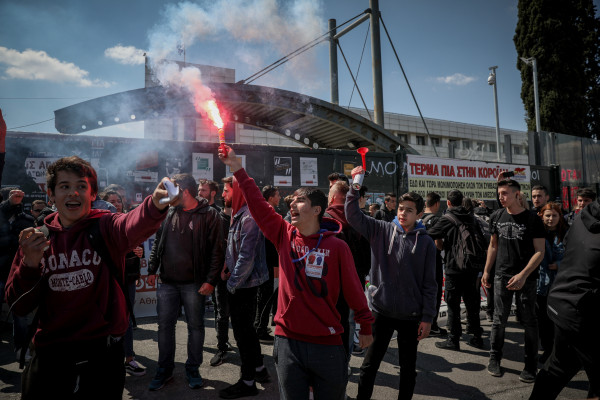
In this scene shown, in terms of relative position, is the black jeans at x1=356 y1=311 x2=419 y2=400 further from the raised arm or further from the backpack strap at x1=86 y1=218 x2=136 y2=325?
the backpack strap at x1=86 y1=218 x2=136 y2=325

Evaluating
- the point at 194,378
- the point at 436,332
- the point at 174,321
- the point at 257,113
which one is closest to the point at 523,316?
the point at 436,332

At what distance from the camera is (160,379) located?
12.9ft

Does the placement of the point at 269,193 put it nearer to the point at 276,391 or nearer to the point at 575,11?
the point at 276,391

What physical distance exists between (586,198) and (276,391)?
5188 millimetres

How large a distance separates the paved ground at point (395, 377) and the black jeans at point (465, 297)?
12.9 inches

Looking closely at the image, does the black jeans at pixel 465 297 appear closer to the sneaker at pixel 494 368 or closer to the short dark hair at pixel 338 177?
the sneaker at pixel 494 368

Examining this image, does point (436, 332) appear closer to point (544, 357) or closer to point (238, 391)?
point (544, 357)

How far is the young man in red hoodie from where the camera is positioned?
7.75 ft

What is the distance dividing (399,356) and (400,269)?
748 mm

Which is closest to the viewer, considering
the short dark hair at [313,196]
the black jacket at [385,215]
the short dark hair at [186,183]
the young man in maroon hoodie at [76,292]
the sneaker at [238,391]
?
the young man in maroon hoodie at [76,292]

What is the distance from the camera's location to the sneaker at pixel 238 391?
3.72 meters

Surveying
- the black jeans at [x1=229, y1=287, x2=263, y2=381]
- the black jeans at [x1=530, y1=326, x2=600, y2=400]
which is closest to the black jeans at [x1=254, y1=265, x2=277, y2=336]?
the black jeans at [x1=229, y1=287, x2=263, y2=381]

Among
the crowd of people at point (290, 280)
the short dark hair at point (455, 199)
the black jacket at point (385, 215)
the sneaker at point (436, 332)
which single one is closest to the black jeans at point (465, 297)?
the crowd of people at point (290, 280)

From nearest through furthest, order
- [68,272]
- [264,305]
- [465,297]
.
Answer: [68,272] → [465,297] → [264,305]
